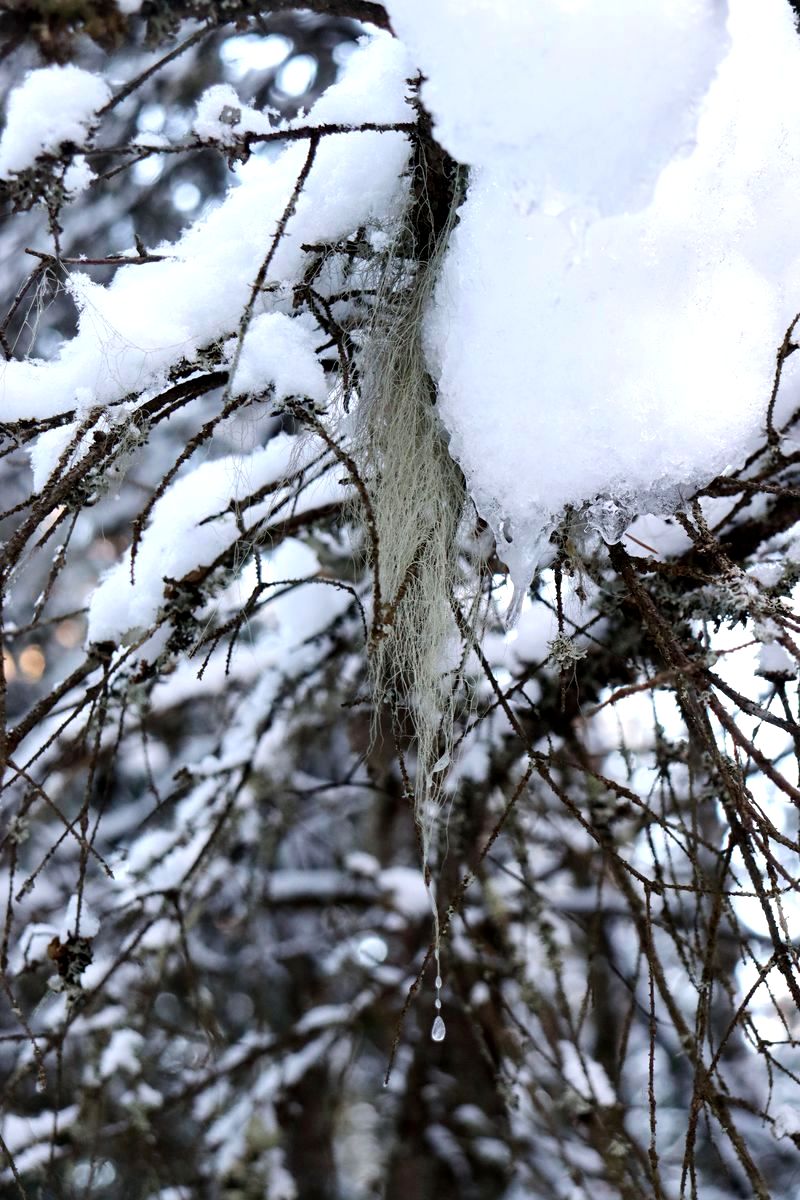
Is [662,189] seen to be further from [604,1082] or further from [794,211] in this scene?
[604,1082]

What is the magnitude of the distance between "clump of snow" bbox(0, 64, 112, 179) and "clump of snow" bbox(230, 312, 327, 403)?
0.27m

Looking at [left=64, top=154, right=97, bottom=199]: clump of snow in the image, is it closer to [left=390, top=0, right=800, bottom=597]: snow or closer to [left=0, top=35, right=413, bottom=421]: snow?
[left=0, top=35, right=413, bottom=421]: snow

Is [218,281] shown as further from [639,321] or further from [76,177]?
[639,321]

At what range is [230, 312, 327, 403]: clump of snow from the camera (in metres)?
1.02

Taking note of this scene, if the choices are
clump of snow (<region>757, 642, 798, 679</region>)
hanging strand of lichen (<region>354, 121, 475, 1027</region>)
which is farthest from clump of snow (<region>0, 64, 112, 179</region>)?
clump of snow (<region>757, 642, 798, 679</region>)

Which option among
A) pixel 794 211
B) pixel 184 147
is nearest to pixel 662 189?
pixel 794 211

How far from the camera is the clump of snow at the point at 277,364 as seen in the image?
1018 mm

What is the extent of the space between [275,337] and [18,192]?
302 mm

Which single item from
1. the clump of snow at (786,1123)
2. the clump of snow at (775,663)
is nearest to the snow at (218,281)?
the clump of snow at (775,663)

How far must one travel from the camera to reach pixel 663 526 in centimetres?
129

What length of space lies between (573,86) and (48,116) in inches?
17.3

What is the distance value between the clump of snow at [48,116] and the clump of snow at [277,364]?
267 millimetres

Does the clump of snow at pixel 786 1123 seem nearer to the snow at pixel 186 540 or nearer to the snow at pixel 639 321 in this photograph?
the snow at pixel 639 321

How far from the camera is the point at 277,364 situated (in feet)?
3.37
